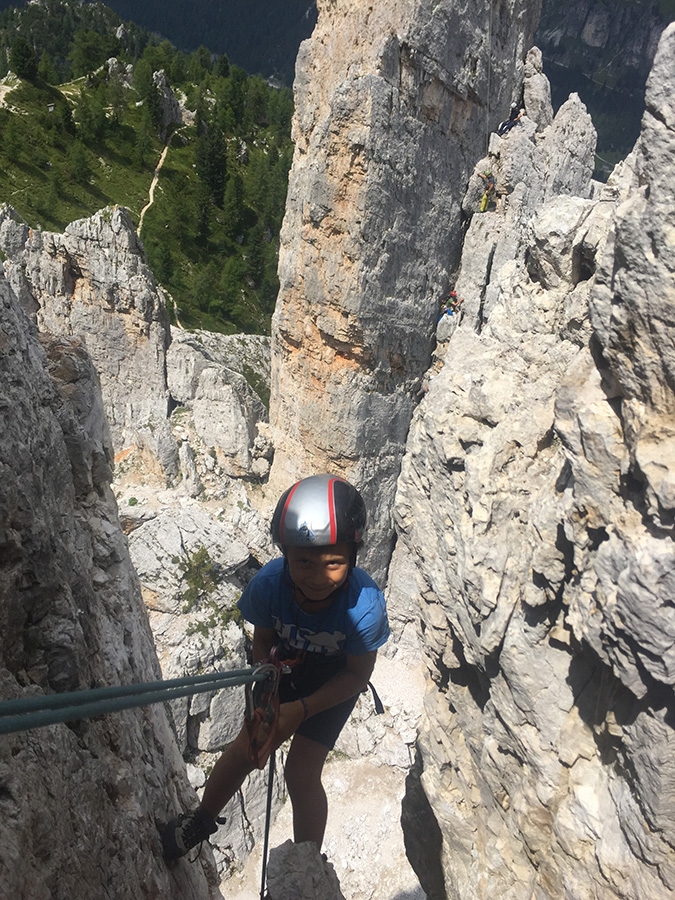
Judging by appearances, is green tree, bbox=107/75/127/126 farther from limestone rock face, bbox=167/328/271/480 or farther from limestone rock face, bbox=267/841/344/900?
limestone rock face, bbox=267/841/344/900

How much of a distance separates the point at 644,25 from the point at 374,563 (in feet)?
366

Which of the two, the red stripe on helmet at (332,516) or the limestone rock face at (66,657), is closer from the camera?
the limestone rock face at (66,657)

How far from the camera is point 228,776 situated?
3.49 metres

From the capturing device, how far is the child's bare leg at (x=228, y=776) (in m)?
3.42

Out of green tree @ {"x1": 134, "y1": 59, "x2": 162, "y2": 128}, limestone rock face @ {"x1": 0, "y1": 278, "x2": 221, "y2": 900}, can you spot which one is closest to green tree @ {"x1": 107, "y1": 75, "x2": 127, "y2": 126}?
green tree @ {"x1": 134, "y1": 59, "x2": 162, "y2": 128}

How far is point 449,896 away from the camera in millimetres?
6078

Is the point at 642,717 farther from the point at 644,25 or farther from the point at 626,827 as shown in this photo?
the point at 644,25

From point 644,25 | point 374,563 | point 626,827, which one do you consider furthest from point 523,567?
point 644,25

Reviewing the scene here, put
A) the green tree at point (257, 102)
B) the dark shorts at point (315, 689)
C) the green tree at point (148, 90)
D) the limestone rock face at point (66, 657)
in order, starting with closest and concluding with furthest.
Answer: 1. the limestone rock face at point (66, 657)
2. the dark shorts at point (315, 689)
3. the green tree at point (148, 90)
4. the green tree at point (257, 102)

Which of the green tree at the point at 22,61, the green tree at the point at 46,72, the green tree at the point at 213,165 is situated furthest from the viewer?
the green tree at the point at 46,72

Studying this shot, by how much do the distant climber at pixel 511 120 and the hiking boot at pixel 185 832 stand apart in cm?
1453

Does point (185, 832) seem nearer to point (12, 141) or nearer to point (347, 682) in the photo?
point (347, 682)

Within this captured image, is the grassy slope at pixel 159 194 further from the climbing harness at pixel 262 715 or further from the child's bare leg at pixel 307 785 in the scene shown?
the climbing harness at pixel 262 715

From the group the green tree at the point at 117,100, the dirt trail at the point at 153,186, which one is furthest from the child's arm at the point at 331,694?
the green tree at the point at 117,100
